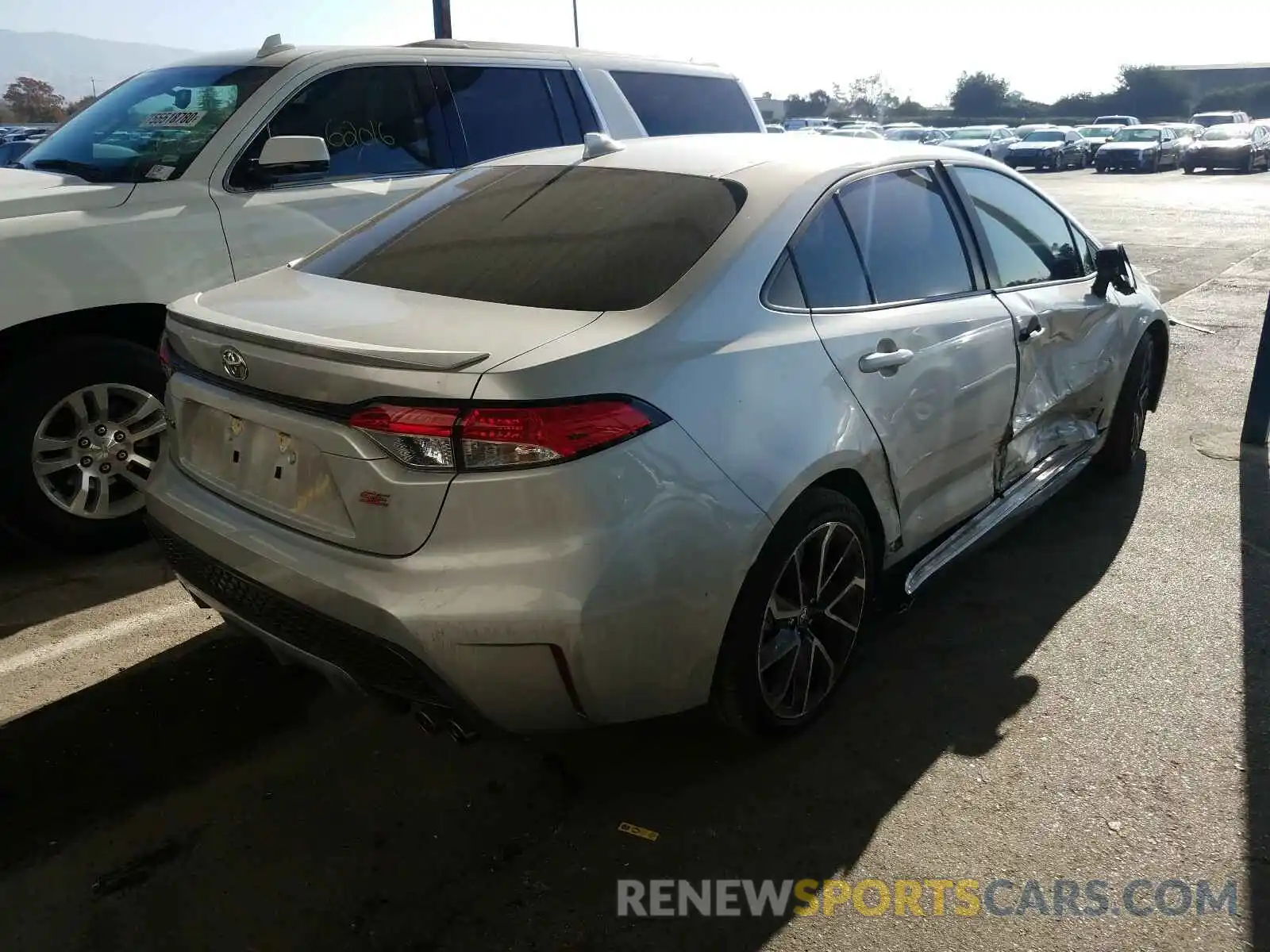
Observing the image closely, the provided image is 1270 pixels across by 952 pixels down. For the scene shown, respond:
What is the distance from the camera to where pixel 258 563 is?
8.26ft

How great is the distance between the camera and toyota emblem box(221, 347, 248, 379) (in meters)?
2.55

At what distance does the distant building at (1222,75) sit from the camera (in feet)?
299

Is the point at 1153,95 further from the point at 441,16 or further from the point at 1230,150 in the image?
the point at 441,16

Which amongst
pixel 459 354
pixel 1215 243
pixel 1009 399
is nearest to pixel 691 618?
pixel 459 354

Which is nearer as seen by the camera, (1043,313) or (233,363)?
(233,363)

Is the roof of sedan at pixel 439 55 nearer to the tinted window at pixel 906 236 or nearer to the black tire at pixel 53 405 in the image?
the black tire at pixel 53 405

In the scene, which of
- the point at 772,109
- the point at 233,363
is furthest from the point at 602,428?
the point at 772,109

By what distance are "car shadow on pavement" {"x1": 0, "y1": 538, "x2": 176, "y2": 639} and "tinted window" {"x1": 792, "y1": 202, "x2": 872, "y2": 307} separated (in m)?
2.74

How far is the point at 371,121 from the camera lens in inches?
200

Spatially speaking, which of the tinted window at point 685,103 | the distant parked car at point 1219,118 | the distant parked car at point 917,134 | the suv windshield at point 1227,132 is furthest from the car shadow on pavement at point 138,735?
the distant parked car at point 1219,118

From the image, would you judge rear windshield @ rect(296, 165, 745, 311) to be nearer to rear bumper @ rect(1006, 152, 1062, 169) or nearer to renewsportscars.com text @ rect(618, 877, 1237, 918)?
renewsportscars.com text @ rect(618, 877, 1237, 918)

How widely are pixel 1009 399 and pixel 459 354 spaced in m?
2.20

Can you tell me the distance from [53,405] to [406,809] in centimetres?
234

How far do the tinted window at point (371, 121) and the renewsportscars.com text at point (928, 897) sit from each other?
3676mm
